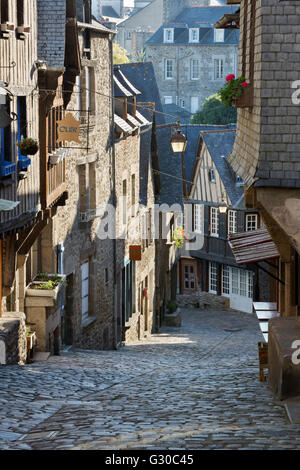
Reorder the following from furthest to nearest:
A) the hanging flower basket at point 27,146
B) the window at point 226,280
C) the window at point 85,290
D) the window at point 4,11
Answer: the window at point 226,280 < the window at point 85,290 < the hanging flower basket at point 27,146 < the window at point 4,11

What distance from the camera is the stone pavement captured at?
8172 millimetres

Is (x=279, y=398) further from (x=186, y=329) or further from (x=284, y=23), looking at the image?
(x=186, y=329)

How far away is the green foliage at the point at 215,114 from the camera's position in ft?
185

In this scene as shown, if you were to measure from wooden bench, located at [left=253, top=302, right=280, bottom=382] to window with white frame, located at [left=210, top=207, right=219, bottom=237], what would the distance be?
798 inches

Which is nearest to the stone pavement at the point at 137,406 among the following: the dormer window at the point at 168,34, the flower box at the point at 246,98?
the flower box at the point at 246,98

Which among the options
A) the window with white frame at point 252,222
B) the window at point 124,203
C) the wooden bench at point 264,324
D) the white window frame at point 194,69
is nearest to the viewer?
the wooden bench at point 264,324

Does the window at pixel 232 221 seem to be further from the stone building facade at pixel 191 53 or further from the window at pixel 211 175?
the stone building facade at pixel 191 53

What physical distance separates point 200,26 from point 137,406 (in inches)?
2578

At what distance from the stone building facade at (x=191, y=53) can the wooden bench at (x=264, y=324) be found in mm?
57265

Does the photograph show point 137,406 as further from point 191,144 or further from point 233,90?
point 191,144

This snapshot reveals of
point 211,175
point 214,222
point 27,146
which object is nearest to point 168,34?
point 211,175

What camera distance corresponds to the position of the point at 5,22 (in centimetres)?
1285

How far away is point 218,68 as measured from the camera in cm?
7344
